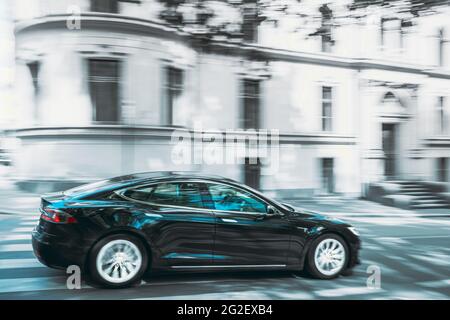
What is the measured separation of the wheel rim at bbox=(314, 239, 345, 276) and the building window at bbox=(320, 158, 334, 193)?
12.3 metres

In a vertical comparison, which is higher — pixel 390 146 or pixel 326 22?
pixel 326 22

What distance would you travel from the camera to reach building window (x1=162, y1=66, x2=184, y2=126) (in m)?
15.2

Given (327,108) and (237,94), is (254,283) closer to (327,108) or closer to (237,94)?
(237,94)

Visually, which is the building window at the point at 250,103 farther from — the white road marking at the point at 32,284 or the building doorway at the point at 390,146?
the white road marking at the point at 32,284

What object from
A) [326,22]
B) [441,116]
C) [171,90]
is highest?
[326,22]

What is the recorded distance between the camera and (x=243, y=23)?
790 centimetres

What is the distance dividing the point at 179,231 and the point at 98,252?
3.35 feet

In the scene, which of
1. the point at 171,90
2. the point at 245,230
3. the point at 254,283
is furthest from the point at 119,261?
the point at 171,90

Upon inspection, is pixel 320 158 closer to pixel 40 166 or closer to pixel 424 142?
pixel 424 142

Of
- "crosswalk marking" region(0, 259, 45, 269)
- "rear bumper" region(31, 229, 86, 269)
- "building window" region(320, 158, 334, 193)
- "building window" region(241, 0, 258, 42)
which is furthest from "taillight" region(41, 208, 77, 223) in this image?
"building window" region(320, 158, 334, 193)

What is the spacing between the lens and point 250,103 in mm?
17609

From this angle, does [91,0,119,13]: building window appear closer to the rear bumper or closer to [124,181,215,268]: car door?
[124,181,215,268]: car door

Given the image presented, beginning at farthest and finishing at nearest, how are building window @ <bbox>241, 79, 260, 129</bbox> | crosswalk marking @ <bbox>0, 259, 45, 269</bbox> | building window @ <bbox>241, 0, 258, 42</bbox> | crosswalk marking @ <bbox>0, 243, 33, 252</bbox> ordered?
building window @ <bbox>241, 79, 260, 129</bbox>, crosswalk marking @ <bbox>0, 243, 33, 252</bbox>, building window @ <bbox>241, 0, 258, 42</bbox>, crosswalk marking @ <bbox>0, 259, 45, 269</bbox>

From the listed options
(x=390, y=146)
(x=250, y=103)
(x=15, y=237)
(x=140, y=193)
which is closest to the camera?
(x=140, y=193)
